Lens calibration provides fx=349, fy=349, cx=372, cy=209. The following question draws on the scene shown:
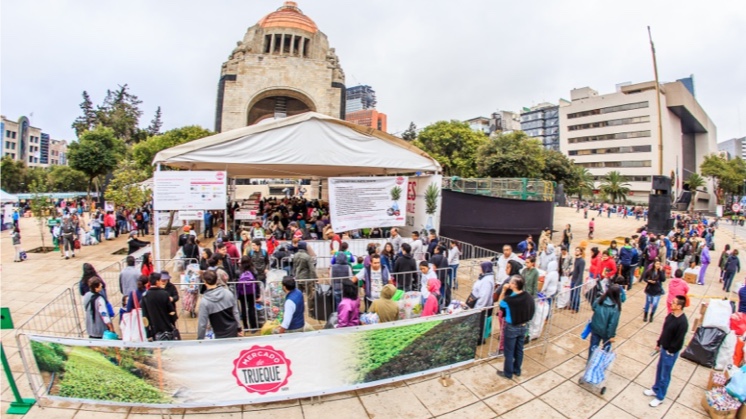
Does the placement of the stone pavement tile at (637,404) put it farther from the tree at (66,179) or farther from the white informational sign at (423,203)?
the tree at (66,179)

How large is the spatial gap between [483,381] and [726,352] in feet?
13.4

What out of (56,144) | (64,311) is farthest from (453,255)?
(56,144)

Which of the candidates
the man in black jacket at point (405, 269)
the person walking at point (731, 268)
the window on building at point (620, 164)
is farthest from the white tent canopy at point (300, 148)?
the window on building at point (620, 164)

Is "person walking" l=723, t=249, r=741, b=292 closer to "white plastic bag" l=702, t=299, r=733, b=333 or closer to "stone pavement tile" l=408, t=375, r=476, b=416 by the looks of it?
"white plastic bag" l=702, t=299, r=733, b=333

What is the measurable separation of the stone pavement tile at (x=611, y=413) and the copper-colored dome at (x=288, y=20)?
48.0m

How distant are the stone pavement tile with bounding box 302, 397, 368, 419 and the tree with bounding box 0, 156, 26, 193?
184ft

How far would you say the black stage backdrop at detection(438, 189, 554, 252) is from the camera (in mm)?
13648

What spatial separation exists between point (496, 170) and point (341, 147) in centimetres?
2075

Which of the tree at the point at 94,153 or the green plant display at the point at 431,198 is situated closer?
the green plant display at the point at 431,198

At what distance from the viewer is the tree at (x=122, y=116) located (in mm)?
59156

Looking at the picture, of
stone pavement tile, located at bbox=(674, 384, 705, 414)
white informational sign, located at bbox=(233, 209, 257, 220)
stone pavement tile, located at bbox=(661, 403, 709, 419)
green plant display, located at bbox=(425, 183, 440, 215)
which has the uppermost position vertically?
green plant display, located at bbox=(425, 183, 440, 215)

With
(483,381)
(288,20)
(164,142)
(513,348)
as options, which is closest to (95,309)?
(483,381)

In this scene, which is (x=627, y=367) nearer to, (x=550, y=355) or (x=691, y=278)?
(x=550, y=355)

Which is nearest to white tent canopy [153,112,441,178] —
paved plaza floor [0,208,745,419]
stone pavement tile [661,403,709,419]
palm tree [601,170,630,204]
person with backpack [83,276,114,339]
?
person with backpack [83,276,114,339]
